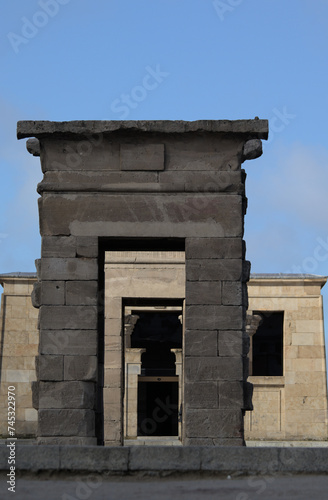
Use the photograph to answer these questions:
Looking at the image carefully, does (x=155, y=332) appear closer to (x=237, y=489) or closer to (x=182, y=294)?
(x=182, y=294)

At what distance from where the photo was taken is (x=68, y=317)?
14.6 m

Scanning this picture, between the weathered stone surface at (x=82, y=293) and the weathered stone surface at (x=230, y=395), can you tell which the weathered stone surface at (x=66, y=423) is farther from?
the weathered stone surface at (x=230, y=395)

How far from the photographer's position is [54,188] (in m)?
14.9

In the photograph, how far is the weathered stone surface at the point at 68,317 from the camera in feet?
47.6

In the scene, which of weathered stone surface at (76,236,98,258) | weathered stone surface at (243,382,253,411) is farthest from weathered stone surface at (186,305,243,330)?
weathered stone surface at (76,236,98,258)

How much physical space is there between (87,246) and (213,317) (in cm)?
241

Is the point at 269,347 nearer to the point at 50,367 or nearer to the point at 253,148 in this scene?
the point at 253,148

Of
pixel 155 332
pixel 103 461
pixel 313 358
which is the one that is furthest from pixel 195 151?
pixel 155 332

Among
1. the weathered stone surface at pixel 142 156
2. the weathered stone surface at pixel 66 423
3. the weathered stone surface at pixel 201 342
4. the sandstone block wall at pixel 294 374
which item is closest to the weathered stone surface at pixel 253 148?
the weathered stone surface at pixel 142 156

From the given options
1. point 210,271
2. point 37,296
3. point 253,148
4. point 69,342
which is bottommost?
point 69,342

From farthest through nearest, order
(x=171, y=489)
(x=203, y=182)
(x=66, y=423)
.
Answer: (x=203, y=182) < (x=66, y=423) < (x=171, y=489)

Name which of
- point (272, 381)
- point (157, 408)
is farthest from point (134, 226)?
point (157, 408)

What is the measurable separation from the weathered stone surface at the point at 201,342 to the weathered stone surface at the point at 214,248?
1258 mm

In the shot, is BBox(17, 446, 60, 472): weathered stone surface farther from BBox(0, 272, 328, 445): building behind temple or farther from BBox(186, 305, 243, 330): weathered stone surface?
BBox(0, 272, 328, 445): building behind temple
